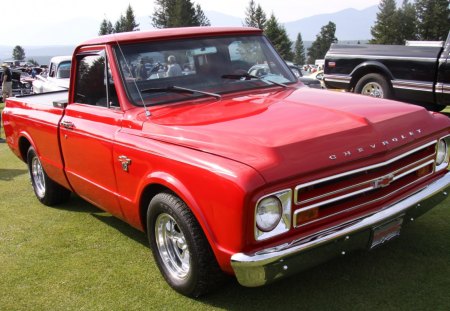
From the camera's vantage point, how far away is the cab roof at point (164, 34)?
383cm

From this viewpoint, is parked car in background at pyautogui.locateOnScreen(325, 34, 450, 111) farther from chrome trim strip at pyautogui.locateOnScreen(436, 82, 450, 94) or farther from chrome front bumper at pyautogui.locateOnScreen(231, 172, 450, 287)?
chrome front bumper at pyautogui.locateOnScreen(231, 172, 450, 287)

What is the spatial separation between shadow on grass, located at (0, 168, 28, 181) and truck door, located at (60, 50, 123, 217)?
125 inches

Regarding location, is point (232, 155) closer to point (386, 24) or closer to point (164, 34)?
point (164, 34)

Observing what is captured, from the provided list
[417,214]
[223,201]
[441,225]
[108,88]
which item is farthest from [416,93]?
[223,201]

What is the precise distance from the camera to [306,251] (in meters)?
2.56

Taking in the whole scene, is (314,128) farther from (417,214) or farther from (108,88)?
(108,88)

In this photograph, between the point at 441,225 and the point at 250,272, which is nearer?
the point at 250,272

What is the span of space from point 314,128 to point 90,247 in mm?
2475

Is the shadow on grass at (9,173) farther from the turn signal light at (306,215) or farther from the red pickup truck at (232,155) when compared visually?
the turn signal light at (306,215)

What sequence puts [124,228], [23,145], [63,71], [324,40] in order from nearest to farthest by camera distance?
[124,228]
[23,145]
[63,71]
[324,40]

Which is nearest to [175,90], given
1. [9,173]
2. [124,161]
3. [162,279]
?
[124,161]

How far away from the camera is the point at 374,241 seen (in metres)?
2.89

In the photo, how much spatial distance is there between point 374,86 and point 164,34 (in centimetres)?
628

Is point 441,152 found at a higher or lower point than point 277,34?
lower
